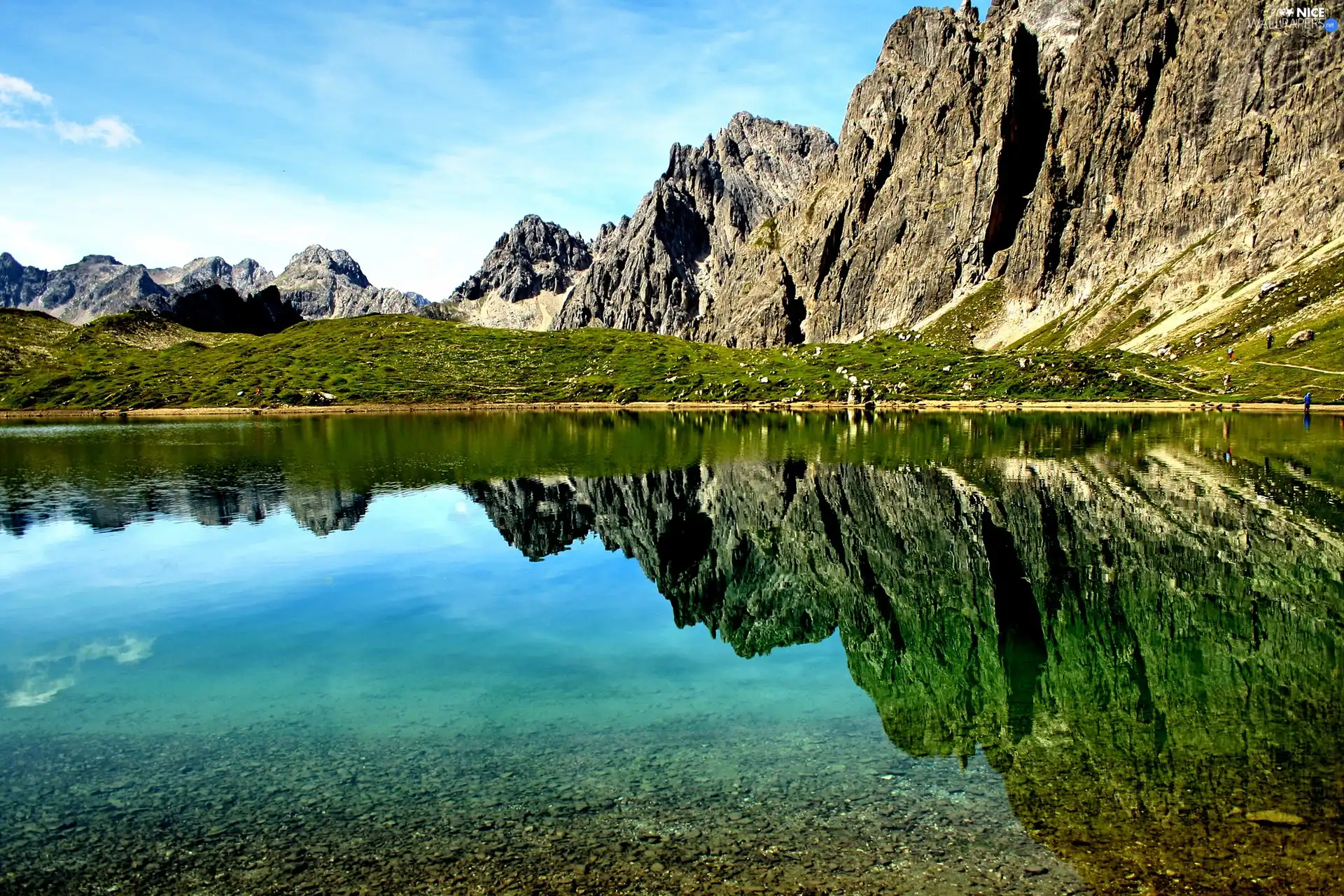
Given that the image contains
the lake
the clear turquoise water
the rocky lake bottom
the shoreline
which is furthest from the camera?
the shoreline

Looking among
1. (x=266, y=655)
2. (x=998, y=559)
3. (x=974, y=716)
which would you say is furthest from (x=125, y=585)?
(x=998, y=559)

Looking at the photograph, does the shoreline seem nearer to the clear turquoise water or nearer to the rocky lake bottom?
the clear turquoise water

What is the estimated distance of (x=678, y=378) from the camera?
196375 mm

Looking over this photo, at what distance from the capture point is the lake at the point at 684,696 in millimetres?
13586

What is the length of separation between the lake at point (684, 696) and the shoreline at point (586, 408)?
330ft

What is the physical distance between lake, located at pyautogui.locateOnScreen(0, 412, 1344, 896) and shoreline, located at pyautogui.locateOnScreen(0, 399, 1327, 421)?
101m

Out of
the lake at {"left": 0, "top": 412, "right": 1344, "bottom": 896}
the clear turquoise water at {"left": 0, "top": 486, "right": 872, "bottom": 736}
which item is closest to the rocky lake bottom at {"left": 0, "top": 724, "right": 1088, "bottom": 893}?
the lake at {"left": 0, "top": 412, "right": 1344, "bottom": 896}

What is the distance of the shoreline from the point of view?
146m

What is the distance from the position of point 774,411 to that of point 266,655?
467 feet

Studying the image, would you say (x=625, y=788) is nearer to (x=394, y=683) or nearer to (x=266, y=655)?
(x=394, y=683)

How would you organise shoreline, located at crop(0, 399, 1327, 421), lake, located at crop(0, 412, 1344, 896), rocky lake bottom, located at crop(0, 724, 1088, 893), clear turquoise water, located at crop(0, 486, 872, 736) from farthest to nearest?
shoreline, located at crop(0, 399, 1327, 421)
clear turquoise water, located at crop(0, 486, 872, 736)
lake, located at crop(0, 412, 1344, 896)
rocky lake bottom, located at crop(0, 724, 1088, 893)

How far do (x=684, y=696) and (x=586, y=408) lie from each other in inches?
6272

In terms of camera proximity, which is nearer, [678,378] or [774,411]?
[774,411]

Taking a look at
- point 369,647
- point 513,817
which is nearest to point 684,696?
point 513,817
